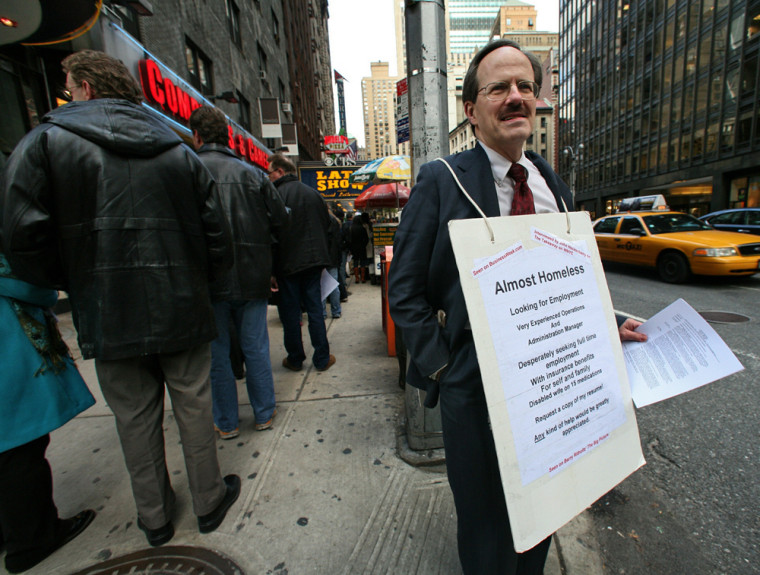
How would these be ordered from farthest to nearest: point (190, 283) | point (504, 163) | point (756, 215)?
1. point (756, 215)
2. point (190, 283)
3. point (504, 163)

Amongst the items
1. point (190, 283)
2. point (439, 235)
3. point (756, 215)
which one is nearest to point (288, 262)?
point (190, 283)

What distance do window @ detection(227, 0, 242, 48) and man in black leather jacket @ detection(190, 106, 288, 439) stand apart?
1256cm

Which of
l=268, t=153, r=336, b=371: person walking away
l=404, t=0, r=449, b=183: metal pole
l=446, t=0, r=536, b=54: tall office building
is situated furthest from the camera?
l=446, t=0, r=536, b=54: tall office building

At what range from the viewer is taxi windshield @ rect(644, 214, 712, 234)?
8.97 meters

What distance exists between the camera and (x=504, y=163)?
52.1 inches

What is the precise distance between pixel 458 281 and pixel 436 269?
3.2 inches

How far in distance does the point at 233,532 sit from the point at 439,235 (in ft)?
6.20

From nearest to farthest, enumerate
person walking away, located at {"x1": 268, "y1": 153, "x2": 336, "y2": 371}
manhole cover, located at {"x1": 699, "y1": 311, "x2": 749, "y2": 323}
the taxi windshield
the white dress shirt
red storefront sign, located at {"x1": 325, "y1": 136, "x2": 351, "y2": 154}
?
1. the white dress shirt
2. person walking away, located at {"x1": 268, "y1": 153, "x2": 336, "y2": 371}
3. manhole cover, located at {"x1": 699, "y1": 311, "x2": 749, "y2": 323}
4. the taxi windshield
5. red storefront sign, located at {"x1": 325, "y1": 136, "x2": 351, "y2": 154}

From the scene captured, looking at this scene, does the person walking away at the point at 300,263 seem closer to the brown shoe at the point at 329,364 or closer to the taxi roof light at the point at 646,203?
the brown shoe at the point at 329,364

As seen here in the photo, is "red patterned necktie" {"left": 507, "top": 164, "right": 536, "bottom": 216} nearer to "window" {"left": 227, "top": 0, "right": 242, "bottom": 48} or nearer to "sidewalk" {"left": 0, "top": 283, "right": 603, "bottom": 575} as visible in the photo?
"sidewalk" {"left": 0, "top": 283, "right": 603, "bottom": 575}

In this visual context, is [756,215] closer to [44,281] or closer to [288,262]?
[288,262]

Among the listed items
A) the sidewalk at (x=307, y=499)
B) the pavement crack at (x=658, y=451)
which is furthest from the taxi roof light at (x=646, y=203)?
the sidewalk at (x=307, y=499)

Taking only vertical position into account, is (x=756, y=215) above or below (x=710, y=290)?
above

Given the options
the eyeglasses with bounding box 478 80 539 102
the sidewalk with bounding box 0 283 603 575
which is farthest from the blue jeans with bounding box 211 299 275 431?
the eyeglasses with bounding box 478 80 539 102
